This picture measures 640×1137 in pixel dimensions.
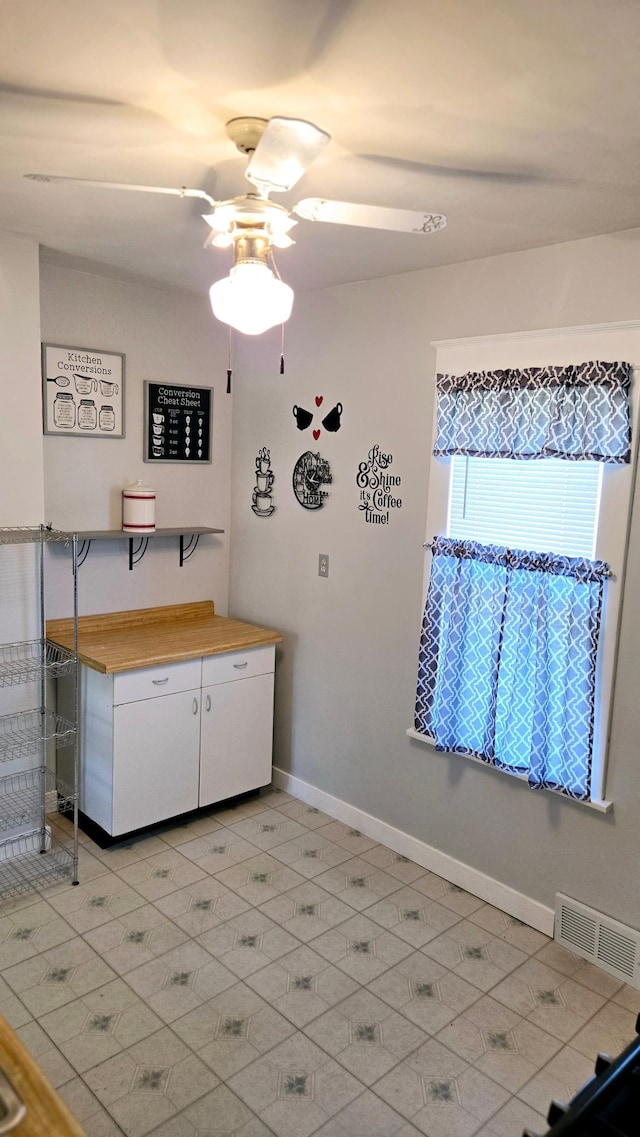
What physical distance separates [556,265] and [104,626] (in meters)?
2.54

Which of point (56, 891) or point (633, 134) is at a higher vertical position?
point (633, 134)

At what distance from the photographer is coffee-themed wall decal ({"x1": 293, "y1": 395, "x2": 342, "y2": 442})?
3.39 m

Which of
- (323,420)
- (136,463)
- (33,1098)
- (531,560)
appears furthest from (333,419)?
(33,1098)

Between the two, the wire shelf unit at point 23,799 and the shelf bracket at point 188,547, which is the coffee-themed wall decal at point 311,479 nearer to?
the shelf bracket at point 188,547

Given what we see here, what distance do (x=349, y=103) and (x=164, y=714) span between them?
247 centimetres

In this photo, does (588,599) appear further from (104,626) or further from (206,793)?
(104,626)

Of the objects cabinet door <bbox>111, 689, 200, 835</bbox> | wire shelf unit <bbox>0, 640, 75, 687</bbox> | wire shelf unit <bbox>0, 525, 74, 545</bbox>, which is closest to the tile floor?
cabinet door <bbox>111, 689, 200, 835</bbox>

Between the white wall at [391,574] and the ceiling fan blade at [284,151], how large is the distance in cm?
140

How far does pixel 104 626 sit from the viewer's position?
11.8ft

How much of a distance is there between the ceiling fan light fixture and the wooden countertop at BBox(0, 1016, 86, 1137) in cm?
145

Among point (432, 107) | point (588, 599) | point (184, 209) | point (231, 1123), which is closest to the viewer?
point (432, 107)

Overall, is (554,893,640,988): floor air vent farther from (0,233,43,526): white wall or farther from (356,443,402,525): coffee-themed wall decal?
(0,233,43,526): white wall

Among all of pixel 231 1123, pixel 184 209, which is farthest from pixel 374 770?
pixel 184 209

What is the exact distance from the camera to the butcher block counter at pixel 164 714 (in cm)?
313
